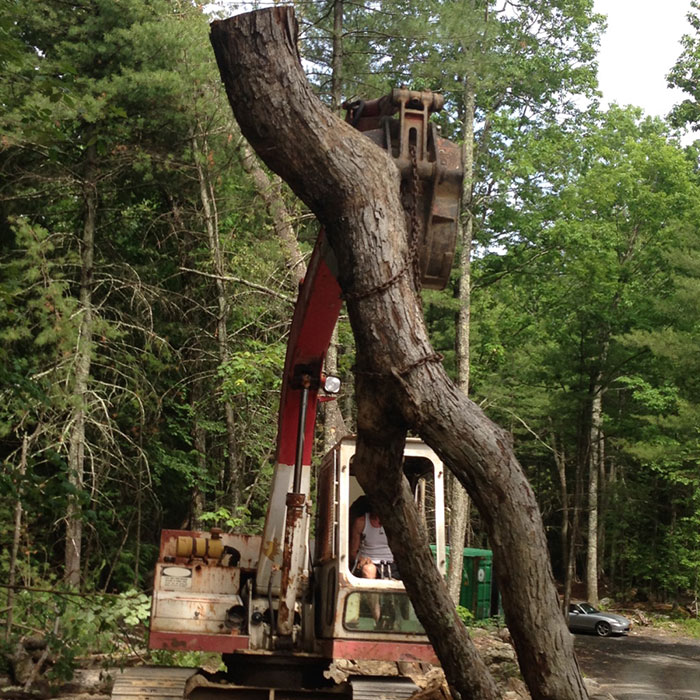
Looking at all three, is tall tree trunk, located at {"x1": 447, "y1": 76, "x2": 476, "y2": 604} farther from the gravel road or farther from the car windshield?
the car windshield

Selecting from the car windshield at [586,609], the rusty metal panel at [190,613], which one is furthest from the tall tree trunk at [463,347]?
the rusty metal panel at [190,613]

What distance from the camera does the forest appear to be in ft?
52.2

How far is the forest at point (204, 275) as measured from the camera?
15.9 m

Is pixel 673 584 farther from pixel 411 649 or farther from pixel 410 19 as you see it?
pixel 411 649

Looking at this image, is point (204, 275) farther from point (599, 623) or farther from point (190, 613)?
point (599, 623)

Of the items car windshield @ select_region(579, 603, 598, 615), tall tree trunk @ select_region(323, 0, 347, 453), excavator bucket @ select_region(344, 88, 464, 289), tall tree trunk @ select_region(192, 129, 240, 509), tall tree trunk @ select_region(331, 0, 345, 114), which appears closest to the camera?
excavator bucket @ select_region(344, 88, 464, 289)

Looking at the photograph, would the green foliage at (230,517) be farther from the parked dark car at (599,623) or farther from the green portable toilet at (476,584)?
the parked dark car at (599,623)

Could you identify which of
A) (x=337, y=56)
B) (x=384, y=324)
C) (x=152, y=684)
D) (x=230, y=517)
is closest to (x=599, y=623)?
(x=230, y=517)

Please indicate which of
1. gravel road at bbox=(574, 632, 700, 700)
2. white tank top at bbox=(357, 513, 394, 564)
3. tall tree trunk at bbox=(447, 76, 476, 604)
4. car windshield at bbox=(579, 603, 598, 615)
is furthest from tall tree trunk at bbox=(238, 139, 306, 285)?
car windshield at bbox=(579, 603, 598, 615)

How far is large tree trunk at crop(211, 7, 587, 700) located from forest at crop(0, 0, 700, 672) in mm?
2728

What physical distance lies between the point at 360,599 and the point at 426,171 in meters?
3.80

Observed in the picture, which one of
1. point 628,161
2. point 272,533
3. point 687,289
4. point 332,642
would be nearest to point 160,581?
point 272,533

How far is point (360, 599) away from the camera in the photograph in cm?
776

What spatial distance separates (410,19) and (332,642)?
1231 centimetres
